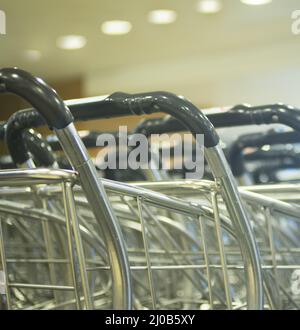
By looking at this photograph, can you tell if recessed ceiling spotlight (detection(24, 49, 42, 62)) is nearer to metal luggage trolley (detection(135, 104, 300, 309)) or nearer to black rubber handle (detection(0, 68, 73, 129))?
metal luggage trolley (detection(135, 104, 300, 309))

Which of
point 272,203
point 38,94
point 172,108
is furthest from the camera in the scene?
point 272,203

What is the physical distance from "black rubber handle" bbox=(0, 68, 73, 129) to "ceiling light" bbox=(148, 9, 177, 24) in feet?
1.34

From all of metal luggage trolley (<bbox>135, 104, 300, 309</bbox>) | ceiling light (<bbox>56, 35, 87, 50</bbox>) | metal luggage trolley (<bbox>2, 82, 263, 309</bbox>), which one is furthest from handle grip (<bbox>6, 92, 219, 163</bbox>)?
ceiling light (<bbox>56, 35, 87, 50</bbox>)

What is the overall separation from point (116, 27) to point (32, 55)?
0.52ft

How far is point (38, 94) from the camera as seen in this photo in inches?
28.6

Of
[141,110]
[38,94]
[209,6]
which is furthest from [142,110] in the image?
[209,6]

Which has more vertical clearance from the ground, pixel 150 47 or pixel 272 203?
pixel 150 47

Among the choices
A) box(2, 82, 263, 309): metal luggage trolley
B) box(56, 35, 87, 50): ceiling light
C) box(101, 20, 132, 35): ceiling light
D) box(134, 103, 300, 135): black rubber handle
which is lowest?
box(2, 82, 263, 309): metal luggage trolley

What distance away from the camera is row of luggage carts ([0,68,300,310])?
30.5 inches

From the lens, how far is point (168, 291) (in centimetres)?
128

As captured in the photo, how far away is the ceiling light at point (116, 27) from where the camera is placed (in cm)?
111

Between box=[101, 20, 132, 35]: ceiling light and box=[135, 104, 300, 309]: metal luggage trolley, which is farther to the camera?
box=[101, 20, 132, 35]: ceiling light

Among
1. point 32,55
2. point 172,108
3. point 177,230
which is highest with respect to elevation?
point 32,55

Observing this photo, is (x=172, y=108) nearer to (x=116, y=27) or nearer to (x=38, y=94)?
(x=38, y=94)
